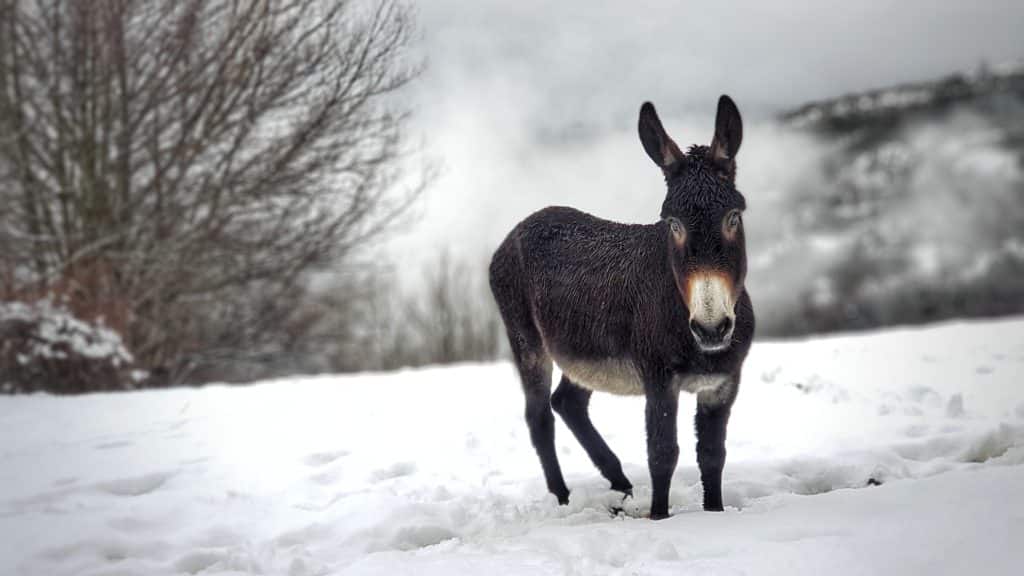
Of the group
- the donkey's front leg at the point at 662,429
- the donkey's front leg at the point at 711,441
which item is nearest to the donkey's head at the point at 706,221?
the donkey's front leg at the point at 662,429

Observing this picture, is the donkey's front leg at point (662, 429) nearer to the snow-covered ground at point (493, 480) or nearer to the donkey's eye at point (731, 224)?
the snow-covered ground at point (493, 480)

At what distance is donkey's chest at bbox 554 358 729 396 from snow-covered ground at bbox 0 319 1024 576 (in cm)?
58

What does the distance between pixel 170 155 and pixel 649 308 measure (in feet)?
30.1

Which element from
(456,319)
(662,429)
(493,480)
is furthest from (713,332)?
(456,319)

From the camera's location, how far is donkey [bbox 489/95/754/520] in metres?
3.08

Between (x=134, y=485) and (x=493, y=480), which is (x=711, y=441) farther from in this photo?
(x=134, y=485)

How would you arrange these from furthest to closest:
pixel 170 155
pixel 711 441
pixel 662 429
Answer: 1. pixel 170 155
2. pixel 711 441
3. pixel 662 429

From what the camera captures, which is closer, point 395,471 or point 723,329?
point 723,329

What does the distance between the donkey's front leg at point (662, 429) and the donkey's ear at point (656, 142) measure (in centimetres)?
98

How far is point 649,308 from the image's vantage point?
11.3 ft

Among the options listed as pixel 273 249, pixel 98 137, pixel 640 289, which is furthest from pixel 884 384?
pixel 98 137

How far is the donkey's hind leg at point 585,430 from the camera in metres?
4.16

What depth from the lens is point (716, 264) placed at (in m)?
3.02

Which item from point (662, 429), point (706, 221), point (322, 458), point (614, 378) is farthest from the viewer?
point (322, 458)
